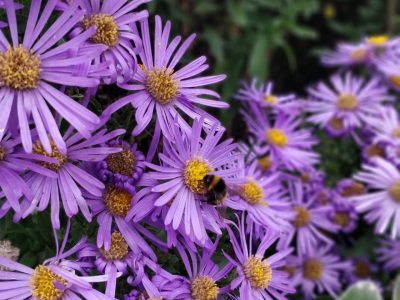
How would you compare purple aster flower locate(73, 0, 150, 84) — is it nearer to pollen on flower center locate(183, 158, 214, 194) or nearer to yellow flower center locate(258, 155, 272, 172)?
pollen on flower center locate(183, 158, 214, 194)

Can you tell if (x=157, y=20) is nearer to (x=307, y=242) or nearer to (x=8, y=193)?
(x=8, y=193)

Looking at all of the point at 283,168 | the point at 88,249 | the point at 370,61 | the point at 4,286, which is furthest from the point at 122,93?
the point at 370,61

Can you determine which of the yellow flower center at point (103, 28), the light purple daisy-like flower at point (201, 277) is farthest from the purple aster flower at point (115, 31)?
the light purple daisy-like flower at point (201, 277)

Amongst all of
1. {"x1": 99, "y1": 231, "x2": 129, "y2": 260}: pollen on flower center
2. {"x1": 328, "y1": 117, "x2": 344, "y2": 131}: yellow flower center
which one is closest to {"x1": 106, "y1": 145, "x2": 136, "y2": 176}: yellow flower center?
{"x1": 99, "y1": 231, "x2": 129, "y2": 260}: pollen on flower center

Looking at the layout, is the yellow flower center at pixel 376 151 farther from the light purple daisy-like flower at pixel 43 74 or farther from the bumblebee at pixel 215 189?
the light purple daisy-like flower at pixel 43 74

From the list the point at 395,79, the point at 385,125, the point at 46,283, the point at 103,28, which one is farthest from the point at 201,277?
the point at 395,79

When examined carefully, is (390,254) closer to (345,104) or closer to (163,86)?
(345,104)
